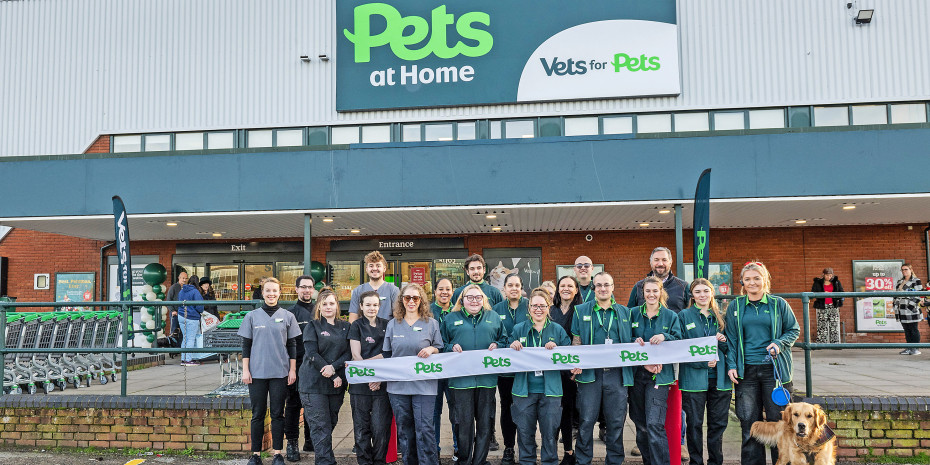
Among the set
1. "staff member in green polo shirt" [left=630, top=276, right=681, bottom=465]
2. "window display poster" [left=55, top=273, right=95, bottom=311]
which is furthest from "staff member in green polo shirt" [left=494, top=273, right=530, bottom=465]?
"window display poster" [left=55, top=273, right=95, bottom=311]

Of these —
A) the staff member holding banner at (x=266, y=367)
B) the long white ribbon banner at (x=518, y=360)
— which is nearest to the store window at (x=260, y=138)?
the staff member holding banner at (x=266, y=367)

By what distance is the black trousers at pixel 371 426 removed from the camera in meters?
5.57

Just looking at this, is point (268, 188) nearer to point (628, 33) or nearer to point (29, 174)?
point (29, 174)

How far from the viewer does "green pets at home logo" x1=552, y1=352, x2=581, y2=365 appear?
18.1 feet

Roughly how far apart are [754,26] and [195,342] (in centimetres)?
1434

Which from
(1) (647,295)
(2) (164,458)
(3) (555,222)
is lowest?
(2) (164,458)

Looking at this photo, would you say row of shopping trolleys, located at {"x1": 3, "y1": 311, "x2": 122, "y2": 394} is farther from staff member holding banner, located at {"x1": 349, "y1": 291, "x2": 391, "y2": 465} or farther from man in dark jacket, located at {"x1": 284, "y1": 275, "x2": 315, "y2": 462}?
A: staff member holding banner, located at {"x1": 349, "y1": 291, "x2": 391, "y2": 465}

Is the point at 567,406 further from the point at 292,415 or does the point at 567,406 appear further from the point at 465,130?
the point at 465,130

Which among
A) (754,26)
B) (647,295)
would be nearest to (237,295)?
(647,295)

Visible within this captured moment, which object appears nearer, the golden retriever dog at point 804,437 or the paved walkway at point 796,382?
the golden retriever dog at point 804,437

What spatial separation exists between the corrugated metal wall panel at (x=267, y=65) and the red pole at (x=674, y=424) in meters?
10.6

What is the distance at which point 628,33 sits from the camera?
15.0m

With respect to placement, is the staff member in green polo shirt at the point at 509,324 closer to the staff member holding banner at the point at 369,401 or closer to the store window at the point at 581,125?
the staff member holding banner at the point at 369,401

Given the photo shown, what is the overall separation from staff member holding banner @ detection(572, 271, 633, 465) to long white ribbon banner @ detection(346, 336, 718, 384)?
0.40ft
